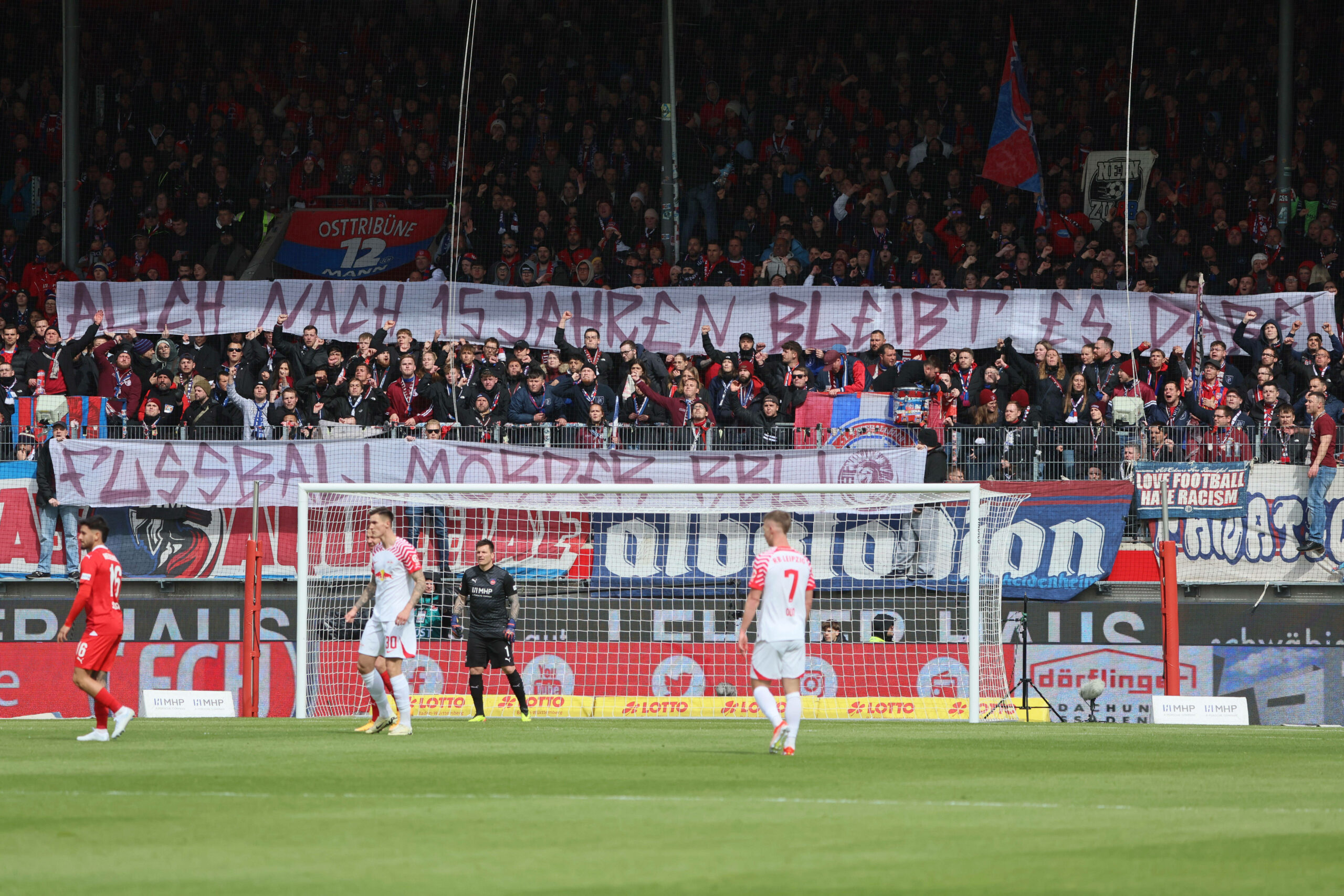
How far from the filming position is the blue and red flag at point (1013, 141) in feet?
88.2

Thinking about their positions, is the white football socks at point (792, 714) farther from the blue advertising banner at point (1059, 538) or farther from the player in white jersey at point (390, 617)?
the blue advertising banner at point (1059, 538)

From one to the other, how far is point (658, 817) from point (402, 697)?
6426 mm

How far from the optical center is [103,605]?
14289mm

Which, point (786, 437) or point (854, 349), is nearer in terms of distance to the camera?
point (786, 437)

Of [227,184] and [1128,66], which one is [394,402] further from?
[1128,66]

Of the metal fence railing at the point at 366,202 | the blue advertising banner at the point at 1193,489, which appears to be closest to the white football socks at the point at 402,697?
the blue advertising banner at the point at 1193,489

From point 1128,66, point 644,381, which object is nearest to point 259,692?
point 644,381

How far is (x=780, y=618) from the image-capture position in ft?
41.9

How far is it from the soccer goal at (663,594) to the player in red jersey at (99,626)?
540cm

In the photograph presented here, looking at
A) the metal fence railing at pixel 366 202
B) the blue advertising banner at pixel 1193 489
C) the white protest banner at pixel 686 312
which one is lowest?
the blue advertising banner at pixel 1193 489

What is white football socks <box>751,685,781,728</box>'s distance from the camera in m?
12.5

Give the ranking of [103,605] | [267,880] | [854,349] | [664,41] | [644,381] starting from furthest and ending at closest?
[664,41]
[854,349]
[644,381]
[103,605]
[267,880]

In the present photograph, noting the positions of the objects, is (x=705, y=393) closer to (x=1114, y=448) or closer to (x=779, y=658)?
(x=1114, y=448)

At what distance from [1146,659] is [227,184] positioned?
16998 millimetres
